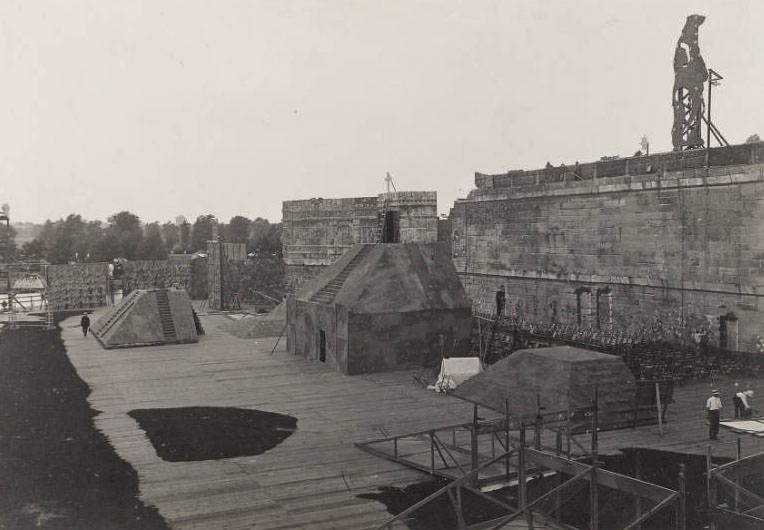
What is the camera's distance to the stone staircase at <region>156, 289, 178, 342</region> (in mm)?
30672

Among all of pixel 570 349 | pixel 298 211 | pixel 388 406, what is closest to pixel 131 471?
pixel 388 406

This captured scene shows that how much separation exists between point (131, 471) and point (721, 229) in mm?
19658

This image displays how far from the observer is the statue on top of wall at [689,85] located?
2800cm

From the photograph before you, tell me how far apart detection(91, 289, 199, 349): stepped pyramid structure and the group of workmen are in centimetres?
2095

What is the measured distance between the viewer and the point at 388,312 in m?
23.3

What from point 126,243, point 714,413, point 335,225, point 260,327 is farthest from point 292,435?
point 126,243

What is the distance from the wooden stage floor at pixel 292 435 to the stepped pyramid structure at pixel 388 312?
742mm

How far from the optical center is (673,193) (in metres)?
26.4

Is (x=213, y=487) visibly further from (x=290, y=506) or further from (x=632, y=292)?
(x=632, y=292)

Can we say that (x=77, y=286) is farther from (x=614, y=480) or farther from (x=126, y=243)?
(x=126, y=243)

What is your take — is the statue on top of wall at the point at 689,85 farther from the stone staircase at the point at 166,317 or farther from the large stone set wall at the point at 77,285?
the large stone set wall at the point at 77,285

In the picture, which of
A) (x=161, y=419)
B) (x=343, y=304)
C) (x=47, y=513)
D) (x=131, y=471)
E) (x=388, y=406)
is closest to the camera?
(x=47, y=513)

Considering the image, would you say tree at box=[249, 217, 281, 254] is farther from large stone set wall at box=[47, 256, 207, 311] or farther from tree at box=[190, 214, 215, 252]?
large stone set wall at box=[47, 256, 207, 311]

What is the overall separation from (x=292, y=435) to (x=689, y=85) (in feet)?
69.8
